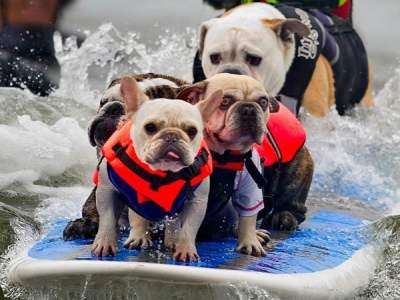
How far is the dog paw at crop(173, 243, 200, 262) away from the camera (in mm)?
3732

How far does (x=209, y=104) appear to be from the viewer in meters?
3.76

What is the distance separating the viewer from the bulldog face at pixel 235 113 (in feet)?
12.9

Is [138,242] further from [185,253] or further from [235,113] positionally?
[235,113]

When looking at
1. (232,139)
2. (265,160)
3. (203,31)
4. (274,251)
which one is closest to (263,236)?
(274,251)

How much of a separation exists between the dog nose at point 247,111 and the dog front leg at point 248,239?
1.19 feet

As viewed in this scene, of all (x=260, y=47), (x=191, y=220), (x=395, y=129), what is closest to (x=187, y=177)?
(x=191, y=220)

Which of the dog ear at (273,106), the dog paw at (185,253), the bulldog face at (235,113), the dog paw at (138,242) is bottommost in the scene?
the dog paw at (138,242)

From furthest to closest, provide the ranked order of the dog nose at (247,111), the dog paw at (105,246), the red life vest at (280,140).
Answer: the red life vest at (280,140) → the dog nose at (247,111) → the dog paw at (105,246)

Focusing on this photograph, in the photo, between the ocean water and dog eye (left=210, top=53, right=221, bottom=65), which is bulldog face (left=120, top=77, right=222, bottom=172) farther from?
dog eye (left=210, top=53, right=221, bottom=65)

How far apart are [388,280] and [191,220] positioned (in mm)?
1045

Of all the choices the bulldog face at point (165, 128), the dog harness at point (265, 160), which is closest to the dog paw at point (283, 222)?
the dog harness at point (265, 160)

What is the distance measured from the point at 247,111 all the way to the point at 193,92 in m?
0.23

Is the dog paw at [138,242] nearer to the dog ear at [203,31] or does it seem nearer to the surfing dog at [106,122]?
the surfing dog at [106,122]

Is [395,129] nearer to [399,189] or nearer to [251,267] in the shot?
[399,189]
